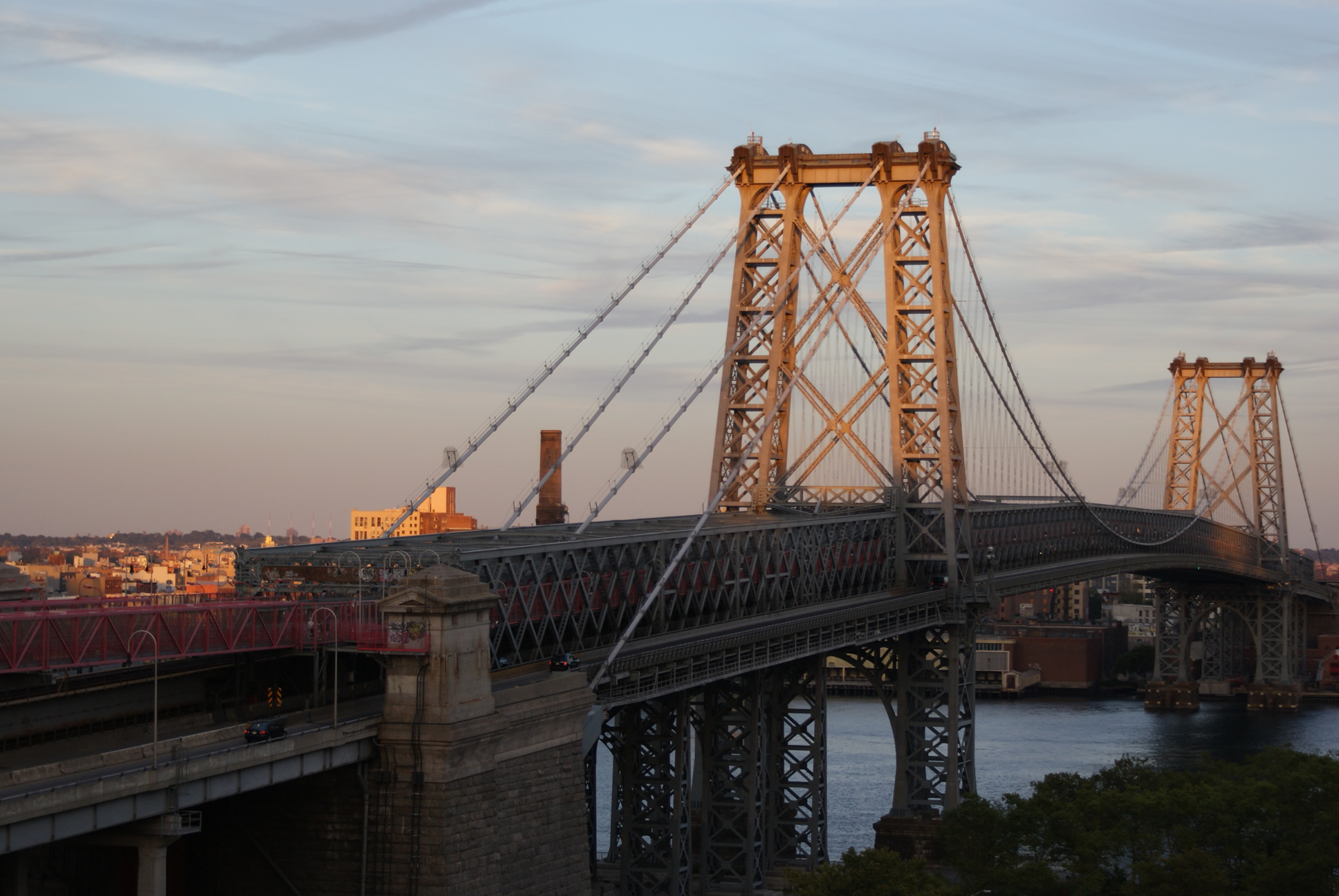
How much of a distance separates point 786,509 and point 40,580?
3033 cm

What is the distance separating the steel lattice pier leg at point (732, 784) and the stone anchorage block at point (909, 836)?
8568 mm

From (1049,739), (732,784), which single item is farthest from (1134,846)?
(1049,739)

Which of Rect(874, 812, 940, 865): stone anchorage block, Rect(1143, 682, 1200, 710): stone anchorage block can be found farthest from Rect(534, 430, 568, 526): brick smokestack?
Rect(874, 812, 940, 865): stone anchorage block

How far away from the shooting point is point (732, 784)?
54.8 meters

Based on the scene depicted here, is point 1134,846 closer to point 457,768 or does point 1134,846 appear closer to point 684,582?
point 684,582

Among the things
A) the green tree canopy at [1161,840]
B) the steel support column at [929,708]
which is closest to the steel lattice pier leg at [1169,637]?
the steel support column at [929,708]

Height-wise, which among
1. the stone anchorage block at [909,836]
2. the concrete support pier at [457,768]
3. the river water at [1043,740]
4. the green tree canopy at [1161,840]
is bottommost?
the river water at [1043,740]

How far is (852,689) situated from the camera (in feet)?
449

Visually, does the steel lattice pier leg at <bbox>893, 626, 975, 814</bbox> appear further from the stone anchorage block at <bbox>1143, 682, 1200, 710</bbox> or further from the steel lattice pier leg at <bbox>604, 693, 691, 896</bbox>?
the stone anchorage block at <bbox>1143, 682, 1200, 710</bbox>

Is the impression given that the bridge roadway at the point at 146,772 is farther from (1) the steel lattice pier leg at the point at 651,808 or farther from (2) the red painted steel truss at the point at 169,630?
(1) the steel lattice pier leg at the point at 651,808

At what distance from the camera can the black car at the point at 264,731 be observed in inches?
1191

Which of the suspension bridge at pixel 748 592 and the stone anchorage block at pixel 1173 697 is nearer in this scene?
the suspension bridge at pixel 748 592

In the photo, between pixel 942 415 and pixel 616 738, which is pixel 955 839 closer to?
pixel 616 738

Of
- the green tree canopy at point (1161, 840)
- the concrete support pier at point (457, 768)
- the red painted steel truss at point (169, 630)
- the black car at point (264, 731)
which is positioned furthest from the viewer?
the green tree canopy at point (1161, 840)
